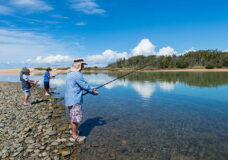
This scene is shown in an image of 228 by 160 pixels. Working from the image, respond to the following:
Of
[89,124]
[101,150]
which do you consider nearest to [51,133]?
[89,124]

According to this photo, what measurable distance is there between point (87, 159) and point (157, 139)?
10.3ft

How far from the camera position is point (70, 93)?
6.21m

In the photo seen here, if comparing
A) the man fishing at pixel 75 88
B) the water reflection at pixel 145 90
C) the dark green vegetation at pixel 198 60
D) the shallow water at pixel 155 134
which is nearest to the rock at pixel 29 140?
the man fishing at pixel 75 88

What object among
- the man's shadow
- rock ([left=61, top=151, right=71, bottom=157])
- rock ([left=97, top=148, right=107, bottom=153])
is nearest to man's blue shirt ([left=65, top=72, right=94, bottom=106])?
rock ([left=61, top=151, right=71, bottom=157])

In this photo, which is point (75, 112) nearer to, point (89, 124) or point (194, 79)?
point (89, 124)

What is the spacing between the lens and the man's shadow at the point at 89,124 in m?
7.68

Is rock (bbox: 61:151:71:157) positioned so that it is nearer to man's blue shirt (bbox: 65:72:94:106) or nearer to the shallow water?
the shallow water

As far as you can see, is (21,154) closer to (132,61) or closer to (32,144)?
(32,144)

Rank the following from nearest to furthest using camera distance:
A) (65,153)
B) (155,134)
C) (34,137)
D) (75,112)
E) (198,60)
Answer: (65,153)
(75,112)
(34,137)
(155,134)
(198,60)

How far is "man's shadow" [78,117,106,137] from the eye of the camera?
7.68 metres

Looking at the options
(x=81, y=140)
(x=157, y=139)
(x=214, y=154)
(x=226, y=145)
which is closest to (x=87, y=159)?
(x=81, y=140)

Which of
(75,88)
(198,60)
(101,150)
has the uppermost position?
(198,60)

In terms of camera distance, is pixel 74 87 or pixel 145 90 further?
pixel 145 90

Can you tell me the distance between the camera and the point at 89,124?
8789 mm
